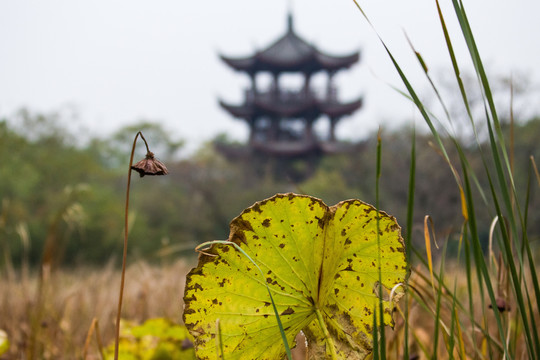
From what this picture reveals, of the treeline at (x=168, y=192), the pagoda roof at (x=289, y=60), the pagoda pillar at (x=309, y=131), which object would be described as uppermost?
the pagoda roof at (x=289, y=60)

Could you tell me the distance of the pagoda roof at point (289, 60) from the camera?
15859mm

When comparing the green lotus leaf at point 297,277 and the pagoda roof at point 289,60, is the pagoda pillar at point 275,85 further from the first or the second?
the green lotus leaf at point 297,277

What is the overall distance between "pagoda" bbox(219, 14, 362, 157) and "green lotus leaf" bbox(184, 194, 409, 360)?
1502cm

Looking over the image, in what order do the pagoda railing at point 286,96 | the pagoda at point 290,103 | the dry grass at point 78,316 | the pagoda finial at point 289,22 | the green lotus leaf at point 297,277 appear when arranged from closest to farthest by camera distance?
the green lotus leaf at point 297,277 → the dry grass at point 78,316 → the pagoda at point 290,103 → the pagoda railing at point 286,96 → the pagoda finial at point 289,22

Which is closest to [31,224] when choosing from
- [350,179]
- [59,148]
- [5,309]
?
[59,148]

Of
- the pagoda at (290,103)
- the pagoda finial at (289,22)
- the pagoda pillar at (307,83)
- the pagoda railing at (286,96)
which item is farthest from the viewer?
the pagoda finial at (289,22)

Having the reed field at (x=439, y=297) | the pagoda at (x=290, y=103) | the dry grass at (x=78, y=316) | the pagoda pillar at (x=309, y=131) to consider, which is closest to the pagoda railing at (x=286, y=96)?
the pagoda at (x=290, y=103)

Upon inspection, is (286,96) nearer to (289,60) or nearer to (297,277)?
(289,60)

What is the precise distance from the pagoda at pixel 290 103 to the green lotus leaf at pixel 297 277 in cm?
1502

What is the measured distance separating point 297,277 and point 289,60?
16.4 meters

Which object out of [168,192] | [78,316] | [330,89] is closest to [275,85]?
[330,89]

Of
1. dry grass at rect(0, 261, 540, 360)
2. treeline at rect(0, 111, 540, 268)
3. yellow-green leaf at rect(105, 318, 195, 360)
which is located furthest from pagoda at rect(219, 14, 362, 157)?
yellow-green leaf at rect(105, 318, 195, 360)

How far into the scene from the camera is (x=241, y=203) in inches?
441

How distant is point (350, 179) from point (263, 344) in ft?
39.1
